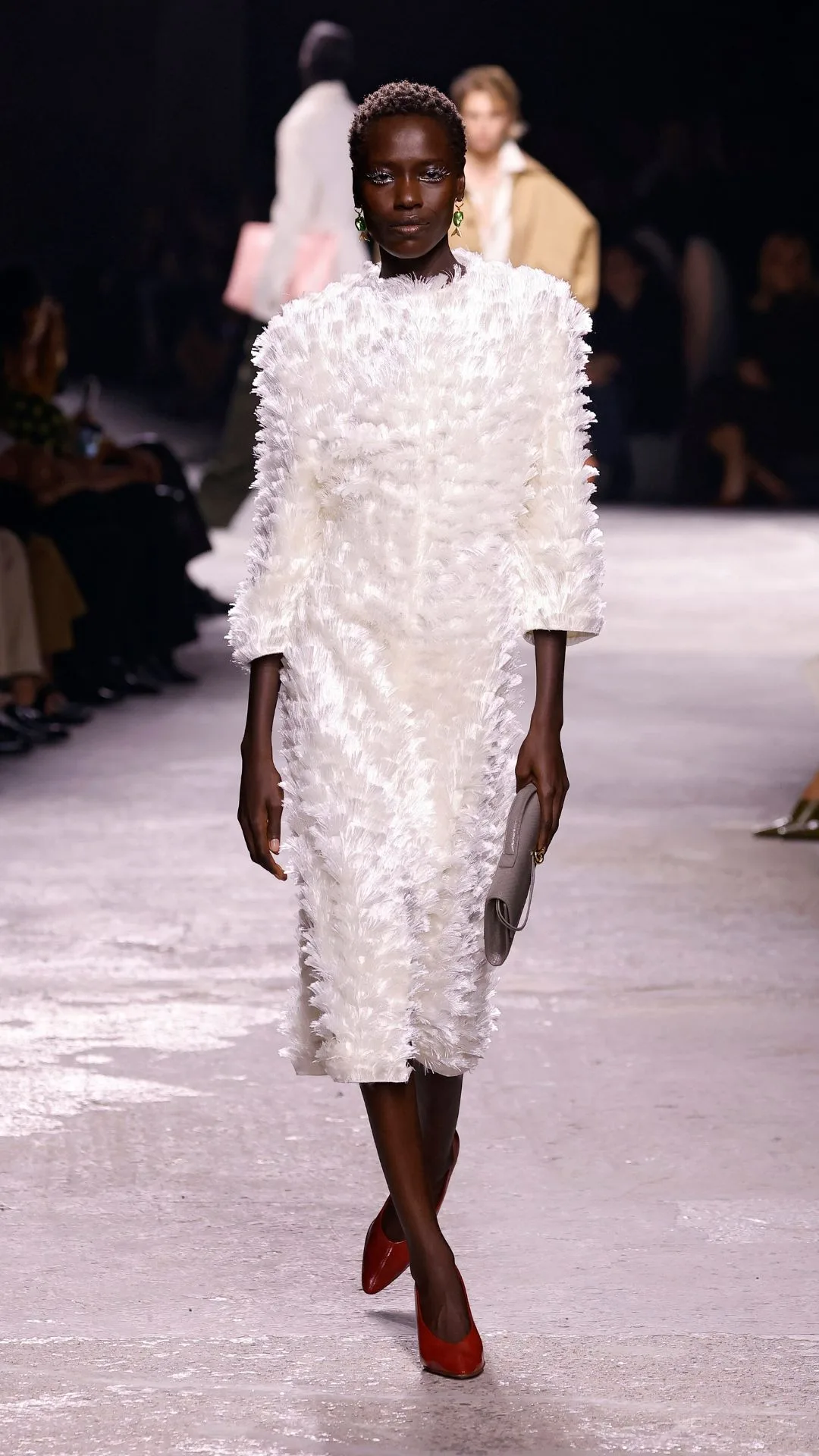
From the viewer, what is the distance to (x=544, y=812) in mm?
3131

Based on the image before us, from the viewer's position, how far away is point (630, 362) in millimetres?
15852

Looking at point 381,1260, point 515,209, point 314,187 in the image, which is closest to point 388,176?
point 381,1260

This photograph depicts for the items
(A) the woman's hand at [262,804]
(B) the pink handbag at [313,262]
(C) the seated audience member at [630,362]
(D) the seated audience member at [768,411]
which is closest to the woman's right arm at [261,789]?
(A) the woman's hand at [262,804]

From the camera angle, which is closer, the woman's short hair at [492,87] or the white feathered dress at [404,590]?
the white feathered dress at [404,590]

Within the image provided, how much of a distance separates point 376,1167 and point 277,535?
43.1 inches

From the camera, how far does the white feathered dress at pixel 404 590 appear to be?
3.08m

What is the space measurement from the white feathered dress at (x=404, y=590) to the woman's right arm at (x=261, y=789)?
0.04 m

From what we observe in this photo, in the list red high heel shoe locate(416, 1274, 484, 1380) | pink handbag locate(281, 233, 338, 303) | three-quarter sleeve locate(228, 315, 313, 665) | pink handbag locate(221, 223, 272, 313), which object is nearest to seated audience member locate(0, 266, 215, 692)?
pink handbag locate(281, 233, 338, 303)

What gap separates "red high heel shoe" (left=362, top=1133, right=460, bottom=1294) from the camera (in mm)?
3297

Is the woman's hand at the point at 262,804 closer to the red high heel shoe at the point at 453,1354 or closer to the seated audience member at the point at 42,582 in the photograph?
the red high heel shoe at the point at 453,1354

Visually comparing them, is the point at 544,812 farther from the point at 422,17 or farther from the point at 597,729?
the point at 422,17

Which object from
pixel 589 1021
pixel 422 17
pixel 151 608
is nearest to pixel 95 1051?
pixel 589 1021

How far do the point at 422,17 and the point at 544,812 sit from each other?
17.8 m

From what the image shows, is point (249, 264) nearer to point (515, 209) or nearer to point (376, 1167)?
point (515, 209)
